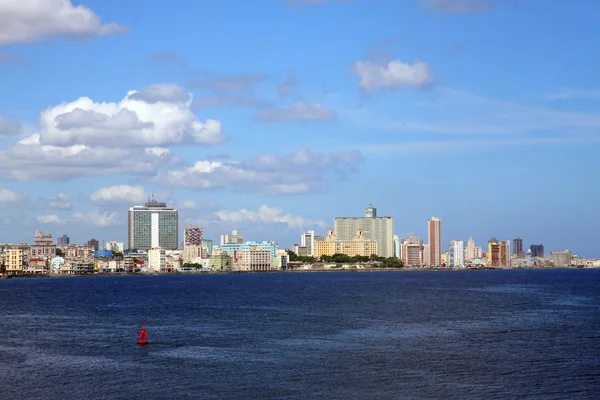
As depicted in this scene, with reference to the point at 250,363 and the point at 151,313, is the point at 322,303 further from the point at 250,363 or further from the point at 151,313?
the point at 250,363

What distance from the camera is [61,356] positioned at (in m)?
43.9

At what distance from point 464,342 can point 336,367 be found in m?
12.9

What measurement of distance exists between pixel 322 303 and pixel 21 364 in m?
49.4

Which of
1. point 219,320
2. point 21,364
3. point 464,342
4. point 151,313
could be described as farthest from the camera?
point 151,313

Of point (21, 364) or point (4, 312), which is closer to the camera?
point (21, 364)

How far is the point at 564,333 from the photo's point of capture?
5347 centimetres

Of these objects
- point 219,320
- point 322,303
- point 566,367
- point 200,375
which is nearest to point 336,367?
point 200,375

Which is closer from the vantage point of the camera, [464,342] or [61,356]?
[61,356]

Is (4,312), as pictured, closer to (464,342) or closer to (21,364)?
(21,364)

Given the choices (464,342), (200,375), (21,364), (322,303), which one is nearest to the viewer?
(200,375)

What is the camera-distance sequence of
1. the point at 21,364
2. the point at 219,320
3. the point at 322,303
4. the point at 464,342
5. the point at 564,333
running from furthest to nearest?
1. the point at 322,303
2. the point at 219,320
3. the point at 564,333
4. the point at 464,342
5. the point at 21,364

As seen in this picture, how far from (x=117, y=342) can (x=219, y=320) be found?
642 inches

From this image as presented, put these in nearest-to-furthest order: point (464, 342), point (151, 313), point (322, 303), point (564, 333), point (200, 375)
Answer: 1. point (200, 375)
2. point (464, 342)
3. point (564, 333)
4. point (151, 313)
5. point (322, 303)

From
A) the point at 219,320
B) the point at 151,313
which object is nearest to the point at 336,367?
the point at 219,320
